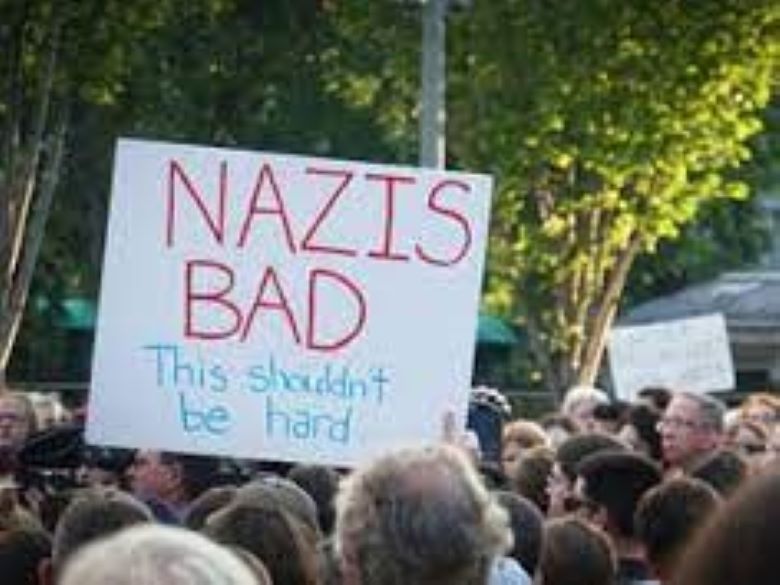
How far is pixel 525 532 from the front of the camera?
6723 millimetres

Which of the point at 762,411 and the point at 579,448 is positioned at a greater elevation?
the point at 762,411

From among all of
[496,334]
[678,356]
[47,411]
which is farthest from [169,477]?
[496,334]

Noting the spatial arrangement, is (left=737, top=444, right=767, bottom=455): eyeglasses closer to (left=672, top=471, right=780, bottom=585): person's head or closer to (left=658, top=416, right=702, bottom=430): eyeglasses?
(left=658, top=416, right=702, bottom=430): eyeglasses

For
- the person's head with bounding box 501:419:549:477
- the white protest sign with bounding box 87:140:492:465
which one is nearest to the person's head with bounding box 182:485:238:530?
the white protest sign with bounding box 87:140:492:465

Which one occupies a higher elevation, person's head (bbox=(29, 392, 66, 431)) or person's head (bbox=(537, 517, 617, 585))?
person's head (bbox=(29, 392, 66, 431))

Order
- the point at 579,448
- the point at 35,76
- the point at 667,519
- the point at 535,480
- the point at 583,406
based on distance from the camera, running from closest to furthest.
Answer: the point at 667,519 → the point at 579,448 → the point at 535,480 → the point at 583,406 → the point at 35,76

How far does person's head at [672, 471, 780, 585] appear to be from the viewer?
8.37 feet

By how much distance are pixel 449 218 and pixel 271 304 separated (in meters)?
0.61

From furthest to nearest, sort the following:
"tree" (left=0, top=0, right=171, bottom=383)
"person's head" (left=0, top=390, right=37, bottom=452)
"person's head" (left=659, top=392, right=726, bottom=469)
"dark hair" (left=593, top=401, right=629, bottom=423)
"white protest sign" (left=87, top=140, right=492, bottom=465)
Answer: "tree" (left=0, top=0, right=171, bottom=383) → "dark hair" (left=593, top=401, right=629, bottom=423) → "person's head" (left=0, top=390, right=37, bottom=452) → "person's head" (left=659, top=392, right=726, bottom=469) → "white protest sign" (left=87, top=140, right=492, bottom=465)

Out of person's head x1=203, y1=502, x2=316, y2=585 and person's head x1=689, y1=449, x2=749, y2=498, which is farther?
person's head x1=689, y1=449, x2=749, y2=498

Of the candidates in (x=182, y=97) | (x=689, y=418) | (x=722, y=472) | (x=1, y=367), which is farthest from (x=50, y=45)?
(x=722, y=472)

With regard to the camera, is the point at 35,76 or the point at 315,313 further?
the point at 35,76

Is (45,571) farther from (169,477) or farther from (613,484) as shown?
(169,477)

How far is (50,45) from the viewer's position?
2102cm
